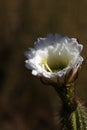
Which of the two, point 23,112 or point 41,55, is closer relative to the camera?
point 41,55

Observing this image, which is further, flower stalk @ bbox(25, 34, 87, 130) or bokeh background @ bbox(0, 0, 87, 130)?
bokeh background @ bbox(0, 0, 87, 130)

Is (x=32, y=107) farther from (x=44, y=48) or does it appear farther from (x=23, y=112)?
(x=44, y=48)

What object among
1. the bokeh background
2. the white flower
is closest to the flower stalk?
the white flower

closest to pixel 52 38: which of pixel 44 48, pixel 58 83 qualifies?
pixel 44 48

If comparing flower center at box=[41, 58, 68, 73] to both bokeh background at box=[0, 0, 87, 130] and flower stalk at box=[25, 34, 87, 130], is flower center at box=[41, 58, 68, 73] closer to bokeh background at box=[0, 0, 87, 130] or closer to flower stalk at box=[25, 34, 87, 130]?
flower stalk at box=[25, 34, 87, 130]

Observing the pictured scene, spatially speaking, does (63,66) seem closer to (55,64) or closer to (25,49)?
(55,64)

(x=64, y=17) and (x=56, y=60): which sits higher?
(x=64, y=17)
